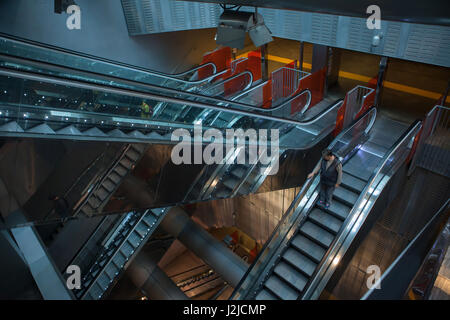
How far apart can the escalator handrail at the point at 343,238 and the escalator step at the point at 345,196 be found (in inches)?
11.4

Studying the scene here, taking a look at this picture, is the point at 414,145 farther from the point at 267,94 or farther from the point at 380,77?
the point at 267,94

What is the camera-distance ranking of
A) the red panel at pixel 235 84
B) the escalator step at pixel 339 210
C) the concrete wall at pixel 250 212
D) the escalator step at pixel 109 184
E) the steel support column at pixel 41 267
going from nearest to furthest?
1. the escalator step at pixel 109 184
2. the steel support column at pixel 41 267
3. the escalator step at pixel 339 210
4. the concrete wall at pixel 250 212
5. the red panel at pixel 235 84

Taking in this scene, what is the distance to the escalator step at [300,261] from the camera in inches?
227

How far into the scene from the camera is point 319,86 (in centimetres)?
981

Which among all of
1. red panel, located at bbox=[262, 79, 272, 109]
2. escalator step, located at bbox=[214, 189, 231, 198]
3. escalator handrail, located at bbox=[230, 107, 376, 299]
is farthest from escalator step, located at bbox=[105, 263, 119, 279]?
red panel, located at bbox=[262, 79, 272, 109]

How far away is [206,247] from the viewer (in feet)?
32.3

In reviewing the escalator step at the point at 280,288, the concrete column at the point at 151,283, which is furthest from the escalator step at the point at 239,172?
the concrete column at the point at 151,283

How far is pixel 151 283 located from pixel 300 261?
5.28m

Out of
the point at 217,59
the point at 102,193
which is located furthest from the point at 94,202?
the point at 217,59

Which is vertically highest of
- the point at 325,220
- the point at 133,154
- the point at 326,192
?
the point at 133,154

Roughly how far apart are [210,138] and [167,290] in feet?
18.8

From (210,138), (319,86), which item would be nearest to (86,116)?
(210,138)

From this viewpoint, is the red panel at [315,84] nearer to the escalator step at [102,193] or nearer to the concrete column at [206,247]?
the concrete column at [206,247]

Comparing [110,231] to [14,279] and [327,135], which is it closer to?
[14,279]
